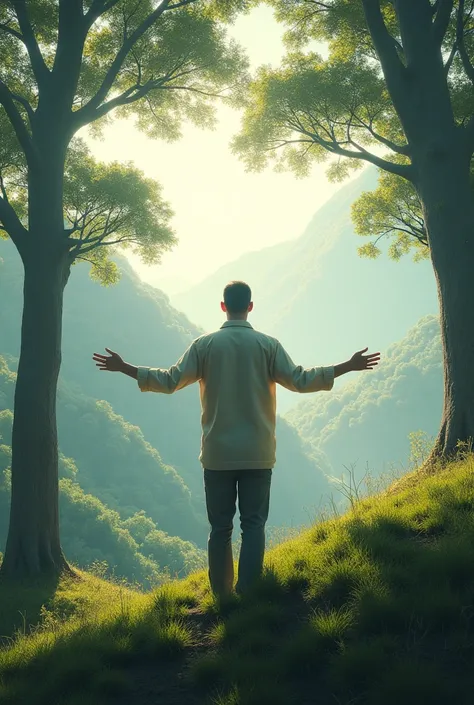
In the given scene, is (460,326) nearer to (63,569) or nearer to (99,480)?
(63,569)

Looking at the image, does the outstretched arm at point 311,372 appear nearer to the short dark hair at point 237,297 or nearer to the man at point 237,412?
the man at point 237,412

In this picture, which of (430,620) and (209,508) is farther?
(209,508)

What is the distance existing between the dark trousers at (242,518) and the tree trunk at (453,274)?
3758mm

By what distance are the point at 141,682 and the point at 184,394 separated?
13243 centimetres

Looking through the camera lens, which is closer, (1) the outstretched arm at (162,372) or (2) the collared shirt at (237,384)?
(2) the collared shirt at (237,384)

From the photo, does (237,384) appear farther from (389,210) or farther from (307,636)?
(389,210)

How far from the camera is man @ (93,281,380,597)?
4.11 m

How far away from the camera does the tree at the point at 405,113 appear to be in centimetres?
760

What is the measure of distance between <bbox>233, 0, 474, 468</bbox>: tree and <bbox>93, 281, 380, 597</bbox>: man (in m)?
3.66

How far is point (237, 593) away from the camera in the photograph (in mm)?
4109

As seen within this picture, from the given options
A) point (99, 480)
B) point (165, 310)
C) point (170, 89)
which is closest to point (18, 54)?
point (170, 89)

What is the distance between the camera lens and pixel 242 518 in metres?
4.15

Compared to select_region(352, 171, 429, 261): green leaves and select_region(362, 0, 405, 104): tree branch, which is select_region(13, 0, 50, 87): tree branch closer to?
select_region(362, 0, 405, 104): tree branch

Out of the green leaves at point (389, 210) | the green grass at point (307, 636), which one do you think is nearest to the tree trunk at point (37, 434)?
the green grass at point (307, 636)
